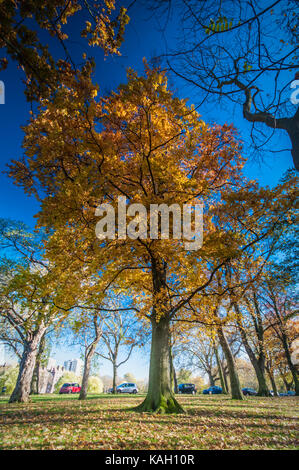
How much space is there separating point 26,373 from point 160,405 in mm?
8529

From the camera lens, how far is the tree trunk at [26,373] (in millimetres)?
10555

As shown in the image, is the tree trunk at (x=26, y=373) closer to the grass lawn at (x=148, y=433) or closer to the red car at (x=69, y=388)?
the grass lawn at (x=148, y=433)

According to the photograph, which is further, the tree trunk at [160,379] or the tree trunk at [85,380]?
the tree trunk at [85,380]

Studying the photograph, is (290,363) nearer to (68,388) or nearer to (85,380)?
(85,380)

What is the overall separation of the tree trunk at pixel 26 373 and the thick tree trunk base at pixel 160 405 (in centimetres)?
776

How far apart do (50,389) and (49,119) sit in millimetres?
72612

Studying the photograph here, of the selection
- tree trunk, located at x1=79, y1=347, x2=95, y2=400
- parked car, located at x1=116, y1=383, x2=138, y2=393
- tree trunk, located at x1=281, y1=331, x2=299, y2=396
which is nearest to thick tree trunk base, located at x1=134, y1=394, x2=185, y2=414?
tree trunk, located at x1=79, y1=347, x2=95, y2=400

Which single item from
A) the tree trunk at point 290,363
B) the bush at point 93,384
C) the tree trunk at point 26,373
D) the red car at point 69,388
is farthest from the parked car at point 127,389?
the tree trunk at point 26,373

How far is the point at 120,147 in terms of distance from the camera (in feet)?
19.7

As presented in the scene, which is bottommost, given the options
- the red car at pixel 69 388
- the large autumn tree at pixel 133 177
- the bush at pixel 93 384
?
the bush at pixel 93 384

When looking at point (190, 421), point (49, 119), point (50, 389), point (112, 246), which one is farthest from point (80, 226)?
point (50, 389)

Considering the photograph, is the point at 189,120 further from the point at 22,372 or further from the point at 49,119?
the point at 22,372

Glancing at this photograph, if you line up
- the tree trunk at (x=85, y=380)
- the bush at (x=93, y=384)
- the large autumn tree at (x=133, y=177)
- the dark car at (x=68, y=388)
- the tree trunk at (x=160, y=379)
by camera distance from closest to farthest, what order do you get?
the large autumn tree at (x=133, y=177)
the tree trunk at (x=160, y=379)
the tree trunk at (x=85, y=380)
the dark car at (x=68, y=388)
the bush at (x=93, y=384)

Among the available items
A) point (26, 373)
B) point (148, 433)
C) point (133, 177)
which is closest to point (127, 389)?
point (26, 373)
